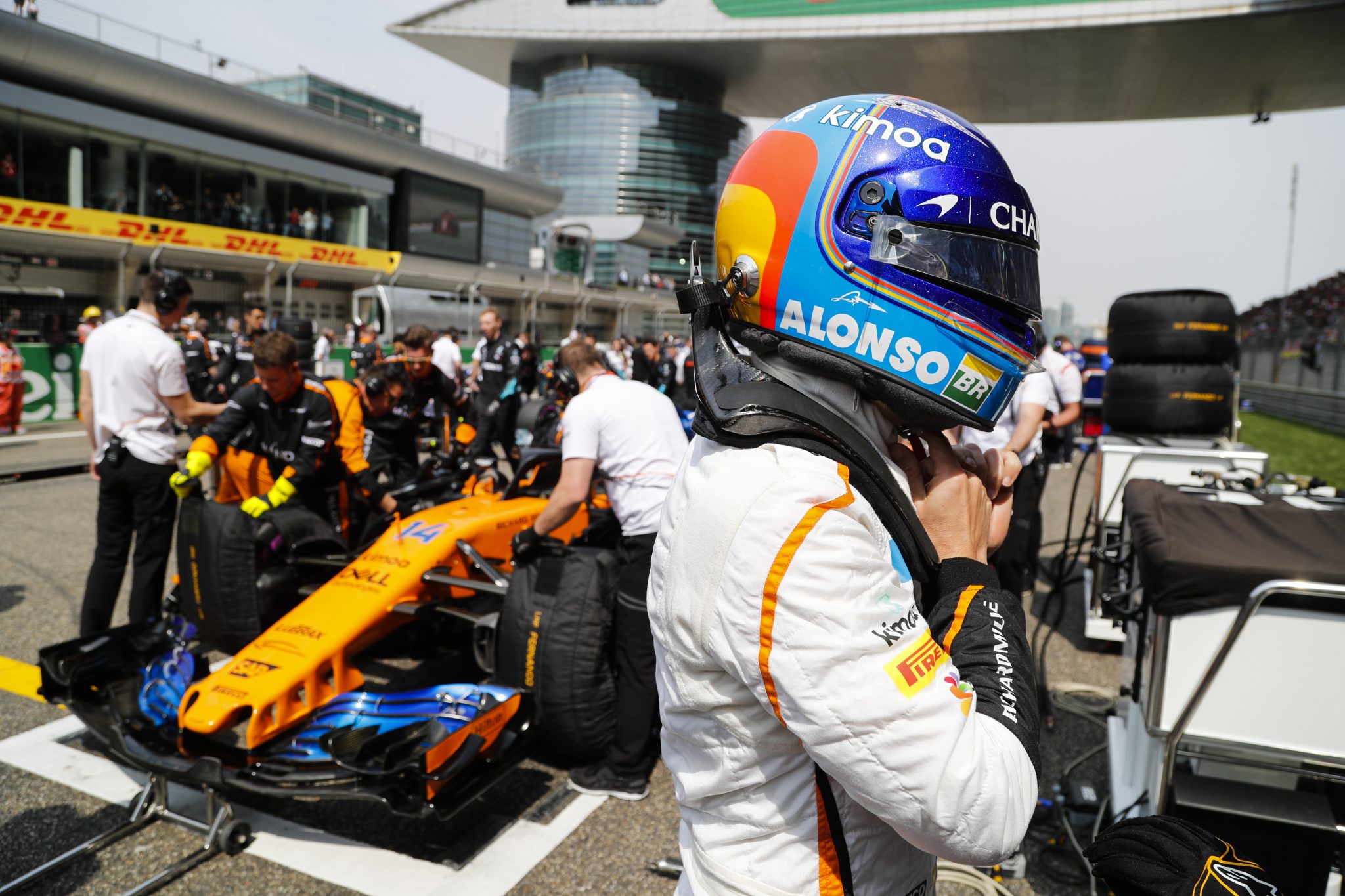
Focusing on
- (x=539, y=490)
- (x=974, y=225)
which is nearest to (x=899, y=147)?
(x=974, y=225)

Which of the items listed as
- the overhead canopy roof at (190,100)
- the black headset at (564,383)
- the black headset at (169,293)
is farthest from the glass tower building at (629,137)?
the black headset at (169,293)

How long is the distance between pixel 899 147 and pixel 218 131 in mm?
33721

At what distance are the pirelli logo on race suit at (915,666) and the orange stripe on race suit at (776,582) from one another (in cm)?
13

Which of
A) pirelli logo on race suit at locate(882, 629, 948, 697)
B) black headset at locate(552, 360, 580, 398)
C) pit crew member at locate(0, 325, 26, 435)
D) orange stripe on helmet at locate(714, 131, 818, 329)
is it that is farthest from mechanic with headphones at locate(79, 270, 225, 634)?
pit crew member at locate(0, 325, 26, 435)

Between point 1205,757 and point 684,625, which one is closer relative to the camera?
point 684,625

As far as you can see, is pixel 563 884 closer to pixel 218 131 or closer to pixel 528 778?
pixel 528 778

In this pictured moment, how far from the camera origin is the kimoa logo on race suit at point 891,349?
3.82ft

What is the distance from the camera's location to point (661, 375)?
1866 centimetres

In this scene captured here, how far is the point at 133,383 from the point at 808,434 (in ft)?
14.4

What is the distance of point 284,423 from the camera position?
4.95m

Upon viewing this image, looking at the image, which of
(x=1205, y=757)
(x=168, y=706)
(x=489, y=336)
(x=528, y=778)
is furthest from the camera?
(x=489, y=336)

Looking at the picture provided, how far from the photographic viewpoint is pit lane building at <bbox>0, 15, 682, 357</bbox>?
71.3ft

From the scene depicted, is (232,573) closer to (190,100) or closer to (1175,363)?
(1175,363)

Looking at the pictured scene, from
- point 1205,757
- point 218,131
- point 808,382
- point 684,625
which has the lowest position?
point 1205,757
